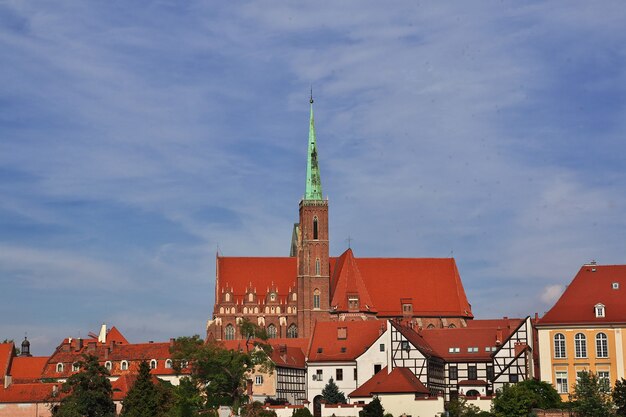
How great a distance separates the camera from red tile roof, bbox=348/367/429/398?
77.1m

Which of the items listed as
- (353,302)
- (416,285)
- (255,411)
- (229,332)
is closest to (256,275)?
(229,332)

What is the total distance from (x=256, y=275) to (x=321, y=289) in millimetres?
8063

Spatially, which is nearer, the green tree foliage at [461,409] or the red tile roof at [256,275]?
the green tree foliage at [461,409]

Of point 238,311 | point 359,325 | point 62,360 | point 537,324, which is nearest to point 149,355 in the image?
point 62,360

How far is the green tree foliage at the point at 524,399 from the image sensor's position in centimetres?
6869

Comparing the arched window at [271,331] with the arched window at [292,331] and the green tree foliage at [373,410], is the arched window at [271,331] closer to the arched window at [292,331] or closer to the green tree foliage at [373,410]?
the arched window at [292,331]

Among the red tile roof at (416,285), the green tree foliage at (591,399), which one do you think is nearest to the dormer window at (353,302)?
the red tile roof at (416,285)

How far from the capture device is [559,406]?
69.9 m

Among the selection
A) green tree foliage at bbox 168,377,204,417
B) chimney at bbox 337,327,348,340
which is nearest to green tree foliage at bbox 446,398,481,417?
green tree foliage at bbox 168,377,204,417

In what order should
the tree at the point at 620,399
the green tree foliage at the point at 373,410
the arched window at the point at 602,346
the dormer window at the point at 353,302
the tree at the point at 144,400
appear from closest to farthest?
the tree at the point at 620,399 < the tree at the point at 144,400 < the green tree foliage at the point at 373,410 < the arched window at the point at 602,346 < the dormer window at the point at 353,302

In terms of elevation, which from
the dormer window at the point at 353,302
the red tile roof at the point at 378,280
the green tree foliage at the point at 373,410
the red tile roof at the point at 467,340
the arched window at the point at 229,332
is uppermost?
the red tile roof at the point at 378,280

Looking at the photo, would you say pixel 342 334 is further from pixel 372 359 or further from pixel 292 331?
pixel 292 331

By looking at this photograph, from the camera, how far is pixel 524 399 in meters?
68.8

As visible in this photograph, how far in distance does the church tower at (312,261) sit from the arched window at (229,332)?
285 inches
